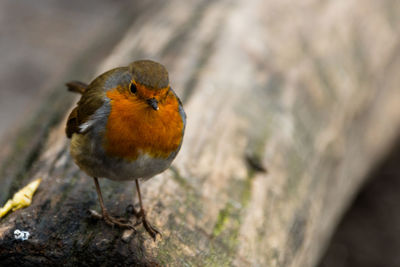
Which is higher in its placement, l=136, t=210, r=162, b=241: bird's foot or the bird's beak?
the bird's beak

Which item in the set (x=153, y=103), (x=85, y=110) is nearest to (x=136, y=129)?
(x=153, y=103)

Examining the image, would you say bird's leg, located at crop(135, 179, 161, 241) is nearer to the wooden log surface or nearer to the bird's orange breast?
the wooden log surface

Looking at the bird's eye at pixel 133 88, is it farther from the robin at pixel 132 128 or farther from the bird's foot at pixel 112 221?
the bird's foot at pixel 112 221

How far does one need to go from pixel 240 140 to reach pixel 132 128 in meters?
1.01

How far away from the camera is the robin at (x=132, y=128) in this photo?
228cm

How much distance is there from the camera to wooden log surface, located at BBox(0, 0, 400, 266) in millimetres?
2385

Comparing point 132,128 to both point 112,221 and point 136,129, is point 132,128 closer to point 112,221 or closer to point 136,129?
point 136,129

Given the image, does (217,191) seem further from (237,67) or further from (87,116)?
(237,67)

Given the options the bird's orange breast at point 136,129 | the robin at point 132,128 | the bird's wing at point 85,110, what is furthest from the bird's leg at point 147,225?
the bird's wing at point 85,110

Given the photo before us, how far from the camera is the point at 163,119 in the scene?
2.33 meters

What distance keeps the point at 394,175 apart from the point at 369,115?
5.45 ft

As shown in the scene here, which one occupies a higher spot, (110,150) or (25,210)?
(110,150)

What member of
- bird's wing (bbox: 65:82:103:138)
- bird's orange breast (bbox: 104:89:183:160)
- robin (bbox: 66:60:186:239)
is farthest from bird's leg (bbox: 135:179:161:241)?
bird's wing (bbox: 65:82:103:138)

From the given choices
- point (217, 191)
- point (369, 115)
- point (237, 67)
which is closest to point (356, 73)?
point (369, 115)
